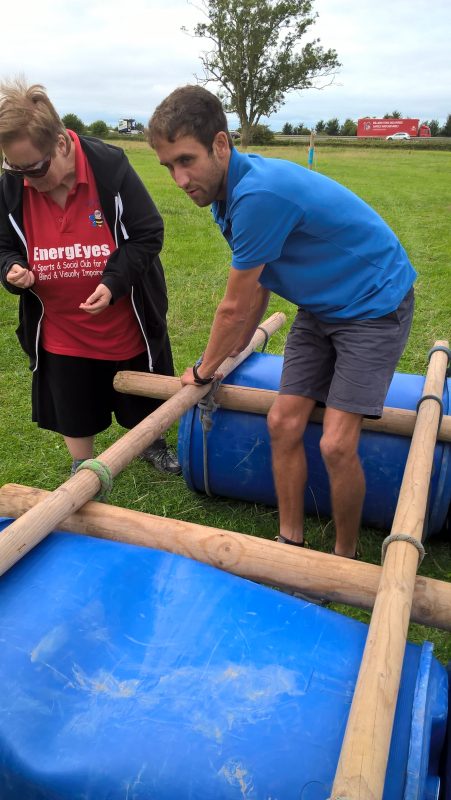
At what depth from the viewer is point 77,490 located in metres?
1.94

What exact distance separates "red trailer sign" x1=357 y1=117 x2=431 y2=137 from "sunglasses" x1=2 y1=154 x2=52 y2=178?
5735 centimetres

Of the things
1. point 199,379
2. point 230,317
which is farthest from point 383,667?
point 199,379

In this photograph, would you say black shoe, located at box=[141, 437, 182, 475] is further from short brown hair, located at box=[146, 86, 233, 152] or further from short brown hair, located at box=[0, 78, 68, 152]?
short brown hair, located at box=[146, 86, 233, 152]

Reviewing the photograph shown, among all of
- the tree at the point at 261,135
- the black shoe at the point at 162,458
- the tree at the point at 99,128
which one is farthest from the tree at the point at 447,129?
the black shoe at the point at 162,458

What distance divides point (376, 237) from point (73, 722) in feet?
5.98

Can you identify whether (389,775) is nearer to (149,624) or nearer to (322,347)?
(149,624)

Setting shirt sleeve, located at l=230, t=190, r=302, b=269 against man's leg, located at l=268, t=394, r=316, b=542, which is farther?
man's leg, located at l=268, t=394, r=316, b=542

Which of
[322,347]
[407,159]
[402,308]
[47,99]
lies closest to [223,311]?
[322,347]

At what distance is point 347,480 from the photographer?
8.00 feet

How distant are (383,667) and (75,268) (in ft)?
6.73

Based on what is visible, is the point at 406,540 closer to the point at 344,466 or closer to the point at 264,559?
the point at 264,559

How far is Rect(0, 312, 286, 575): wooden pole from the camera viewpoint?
168 cm

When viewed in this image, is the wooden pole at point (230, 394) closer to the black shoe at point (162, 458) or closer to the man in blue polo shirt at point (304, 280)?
the man in blue polo shirt at point (304, 280)

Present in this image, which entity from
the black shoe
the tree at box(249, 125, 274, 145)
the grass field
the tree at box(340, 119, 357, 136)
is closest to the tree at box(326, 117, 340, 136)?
the tree at box(340, 119, 357, 136)
